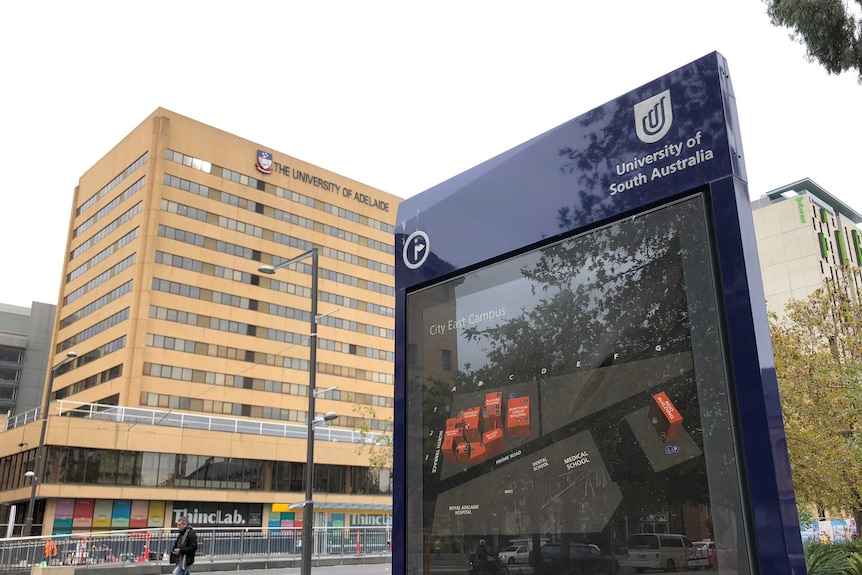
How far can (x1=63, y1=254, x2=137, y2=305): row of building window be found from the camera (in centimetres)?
6443

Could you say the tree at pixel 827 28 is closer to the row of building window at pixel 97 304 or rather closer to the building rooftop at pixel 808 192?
the row of building window at pixel 97 304

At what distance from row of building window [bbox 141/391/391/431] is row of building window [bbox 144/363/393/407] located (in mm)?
1665

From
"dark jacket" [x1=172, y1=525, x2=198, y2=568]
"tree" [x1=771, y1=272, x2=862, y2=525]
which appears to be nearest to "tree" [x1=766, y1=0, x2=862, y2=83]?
"tree" [x1=771, y1=272, x2=862, y2=525]

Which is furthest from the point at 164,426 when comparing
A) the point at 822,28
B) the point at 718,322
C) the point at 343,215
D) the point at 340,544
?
the point at 718,322

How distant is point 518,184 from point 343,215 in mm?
77804

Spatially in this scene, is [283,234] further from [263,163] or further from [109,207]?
[109,207]

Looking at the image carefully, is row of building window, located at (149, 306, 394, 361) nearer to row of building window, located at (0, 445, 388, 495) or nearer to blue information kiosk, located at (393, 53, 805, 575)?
row of building window, located at (0, 445, 388, 495)

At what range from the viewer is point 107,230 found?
69750 mm

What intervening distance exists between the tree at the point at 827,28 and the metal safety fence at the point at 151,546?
871 inches

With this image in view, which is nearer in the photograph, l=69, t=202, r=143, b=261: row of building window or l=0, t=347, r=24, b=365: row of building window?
l=69, t=202, r=143, b=261: row of building window

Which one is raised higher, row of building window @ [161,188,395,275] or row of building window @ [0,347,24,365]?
row of building window @ [161,188,395,275]

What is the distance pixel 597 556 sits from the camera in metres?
3.35

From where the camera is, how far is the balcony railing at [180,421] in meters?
50.3

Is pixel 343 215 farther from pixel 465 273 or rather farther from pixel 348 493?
pixel 465 273
